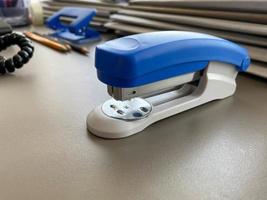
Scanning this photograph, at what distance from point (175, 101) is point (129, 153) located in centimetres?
13

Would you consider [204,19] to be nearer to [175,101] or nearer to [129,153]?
[175,101]

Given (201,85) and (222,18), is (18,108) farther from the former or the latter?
(222,18)

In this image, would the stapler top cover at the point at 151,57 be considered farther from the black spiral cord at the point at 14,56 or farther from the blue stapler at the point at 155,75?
the black spiral cord at the point at 14,56

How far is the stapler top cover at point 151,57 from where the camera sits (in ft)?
1.06

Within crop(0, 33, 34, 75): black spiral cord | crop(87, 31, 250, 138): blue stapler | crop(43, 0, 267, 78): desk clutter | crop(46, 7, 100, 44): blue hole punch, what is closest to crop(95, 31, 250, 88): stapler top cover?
crop(87, 31, 250, 138): blue stapler

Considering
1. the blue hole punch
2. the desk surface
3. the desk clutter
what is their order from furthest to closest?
1. the blue hole punch
2. the desk clutter
3. the desk surface

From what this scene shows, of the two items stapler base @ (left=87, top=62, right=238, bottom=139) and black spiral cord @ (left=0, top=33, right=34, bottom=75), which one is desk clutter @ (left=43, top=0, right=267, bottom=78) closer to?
stapler base @ (left=87, top=62, right=238, bottom=139)

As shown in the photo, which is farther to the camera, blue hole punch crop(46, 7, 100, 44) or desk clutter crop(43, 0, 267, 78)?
blue hole punch crop(46, 7, 100, 44)

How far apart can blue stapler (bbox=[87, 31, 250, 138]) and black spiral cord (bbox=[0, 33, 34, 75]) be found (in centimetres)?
29

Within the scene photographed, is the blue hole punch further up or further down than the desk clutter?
further down

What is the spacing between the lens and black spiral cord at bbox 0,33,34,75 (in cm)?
57

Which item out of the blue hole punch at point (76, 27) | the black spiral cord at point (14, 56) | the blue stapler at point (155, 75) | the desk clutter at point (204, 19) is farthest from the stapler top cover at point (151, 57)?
the blue hole punch at point (76, 27)

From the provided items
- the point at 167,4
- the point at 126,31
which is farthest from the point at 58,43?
the point at 167,4

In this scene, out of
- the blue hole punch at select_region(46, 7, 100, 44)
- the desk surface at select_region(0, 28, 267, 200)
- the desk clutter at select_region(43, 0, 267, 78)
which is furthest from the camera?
the blue hole punch at select_region(46, 7, 100, 44)
